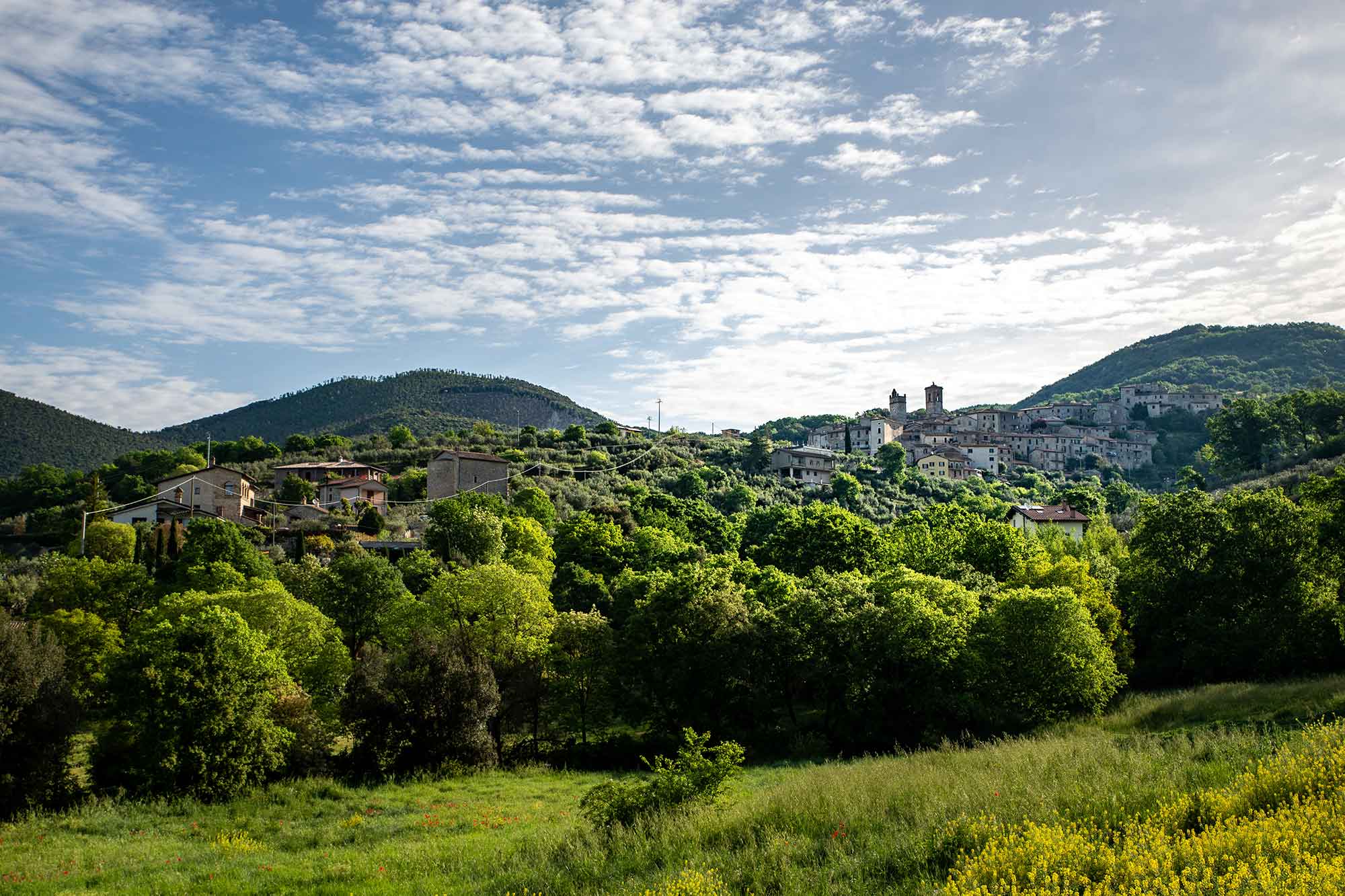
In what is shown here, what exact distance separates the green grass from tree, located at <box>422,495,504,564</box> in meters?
22.3

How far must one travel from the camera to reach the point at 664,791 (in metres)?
16.3

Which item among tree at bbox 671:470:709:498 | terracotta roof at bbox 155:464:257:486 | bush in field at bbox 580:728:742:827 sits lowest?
bush in field at bbox 580:728:742:827

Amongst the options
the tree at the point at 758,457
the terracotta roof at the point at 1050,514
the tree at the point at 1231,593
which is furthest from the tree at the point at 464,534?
the tree at the point at 758,457

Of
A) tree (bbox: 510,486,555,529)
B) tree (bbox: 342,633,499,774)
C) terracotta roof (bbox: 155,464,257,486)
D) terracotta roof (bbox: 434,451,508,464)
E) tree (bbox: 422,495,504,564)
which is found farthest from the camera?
terracotta roof (bbox: 434,451,508,464)

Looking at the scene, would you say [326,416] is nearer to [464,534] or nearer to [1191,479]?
[464,534]

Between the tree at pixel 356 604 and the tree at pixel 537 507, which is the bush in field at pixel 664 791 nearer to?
the tree at pixel 356 604

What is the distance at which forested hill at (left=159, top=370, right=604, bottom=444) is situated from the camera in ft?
443

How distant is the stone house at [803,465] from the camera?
104 m

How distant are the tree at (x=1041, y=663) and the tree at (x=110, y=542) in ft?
162

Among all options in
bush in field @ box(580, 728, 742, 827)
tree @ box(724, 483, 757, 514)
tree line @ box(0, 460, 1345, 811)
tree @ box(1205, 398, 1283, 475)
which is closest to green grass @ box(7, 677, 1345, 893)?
bush in field @ box(580, 728, 742, 827)

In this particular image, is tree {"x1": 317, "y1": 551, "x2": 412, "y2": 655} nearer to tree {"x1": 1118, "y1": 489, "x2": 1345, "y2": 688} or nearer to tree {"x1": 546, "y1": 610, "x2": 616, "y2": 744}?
tree {"x1": 546, "y1": 610, "x2": 616, "y2": 744}

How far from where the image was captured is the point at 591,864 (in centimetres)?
1298

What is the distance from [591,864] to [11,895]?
Answer: 11.5 meters

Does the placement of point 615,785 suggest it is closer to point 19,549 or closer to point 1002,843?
point 1002,843
